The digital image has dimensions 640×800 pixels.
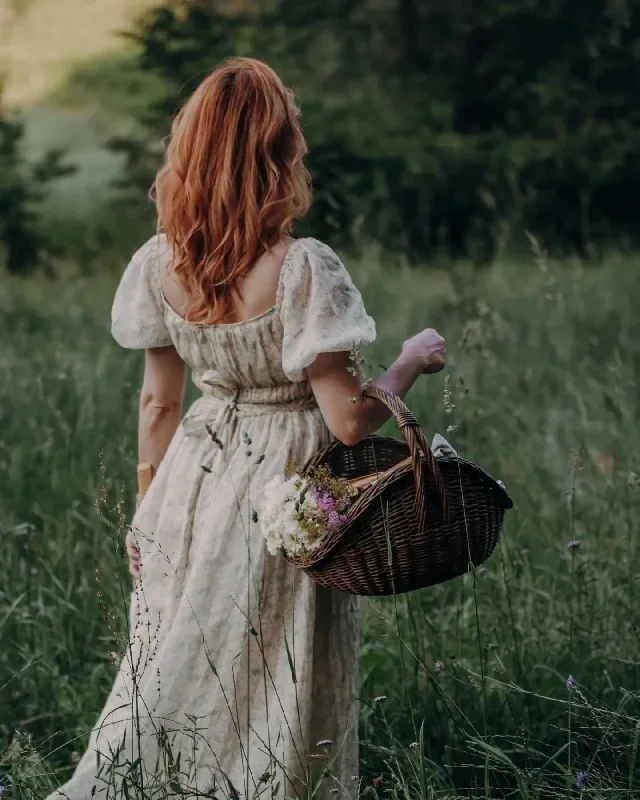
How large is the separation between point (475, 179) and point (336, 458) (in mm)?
10182

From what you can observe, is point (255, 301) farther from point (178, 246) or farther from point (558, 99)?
point (558, 99)

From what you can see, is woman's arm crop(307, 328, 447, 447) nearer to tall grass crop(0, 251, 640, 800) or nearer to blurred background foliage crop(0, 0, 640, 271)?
tall grass crop(0, 251, 640, 800)

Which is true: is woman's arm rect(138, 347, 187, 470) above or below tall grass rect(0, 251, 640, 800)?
above

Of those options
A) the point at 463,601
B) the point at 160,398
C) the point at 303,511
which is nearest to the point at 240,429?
the point at 160,398

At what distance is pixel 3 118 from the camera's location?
11.4 m

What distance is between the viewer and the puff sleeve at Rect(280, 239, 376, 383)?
219cm

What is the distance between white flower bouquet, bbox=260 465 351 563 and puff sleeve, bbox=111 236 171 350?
1.90 ft

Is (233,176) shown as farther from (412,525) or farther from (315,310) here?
(412,525)

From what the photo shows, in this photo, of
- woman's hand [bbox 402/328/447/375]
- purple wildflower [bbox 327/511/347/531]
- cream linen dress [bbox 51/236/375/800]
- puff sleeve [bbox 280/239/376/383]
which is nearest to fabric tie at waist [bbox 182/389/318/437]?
cream linen dress [bbox 51/236/375/800]

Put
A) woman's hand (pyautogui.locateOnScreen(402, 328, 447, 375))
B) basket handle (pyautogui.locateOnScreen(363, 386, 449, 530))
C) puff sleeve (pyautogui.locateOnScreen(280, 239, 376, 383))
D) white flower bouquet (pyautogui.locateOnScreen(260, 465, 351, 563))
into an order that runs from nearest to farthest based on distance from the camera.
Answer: basket handle (pyautogui.locateOnScreen(363, 386, 449, 530))
white flower bouquet (pyautogui.locateOnScreen(260, 465, 351, 563))
puff sleeve (pyautogui.locateOnScreen(280, 239, 376, 383))
woman's hand (pyautogui.locateOnScreen(402, 328, 447, 375))

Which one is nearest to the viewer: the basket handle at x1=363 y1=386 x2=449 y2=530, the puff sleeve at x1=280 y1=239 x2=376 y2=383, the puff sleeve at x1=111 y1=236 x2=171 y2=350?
the basket handle at x1=363 y1=386 x2=449 y2=530

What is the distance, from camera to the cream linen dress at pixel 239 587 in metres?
2.28

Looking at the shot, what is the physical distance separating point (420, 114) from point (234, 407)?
10.9 metres

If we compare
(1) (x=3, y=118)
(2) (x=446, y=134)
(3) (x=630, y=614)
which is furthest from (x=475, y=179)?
(3) (x=630, y=614)
